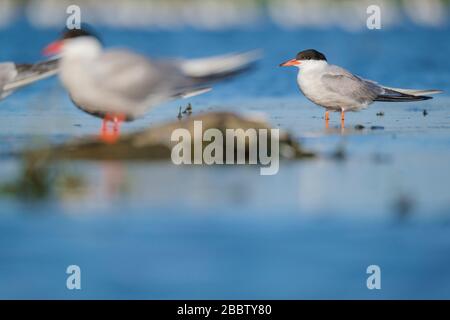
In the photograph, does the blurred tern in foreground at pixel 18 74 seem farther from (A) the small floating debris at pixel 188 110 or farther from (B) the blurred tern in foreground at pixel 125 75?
(A) the small floating debris at pixel 188 110

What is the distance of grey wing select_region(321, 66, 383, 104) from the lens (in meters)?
6.44

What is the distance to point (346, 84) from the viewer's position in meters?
6.45

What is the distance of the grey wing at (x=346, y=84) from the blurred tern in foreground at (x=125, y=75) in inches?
26.5

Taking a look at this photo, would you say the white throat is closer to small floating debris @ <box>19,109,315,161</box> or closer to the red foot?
the red foot

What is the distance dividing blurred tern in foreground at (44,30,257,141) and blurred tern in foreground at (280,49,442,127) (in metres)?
0.62

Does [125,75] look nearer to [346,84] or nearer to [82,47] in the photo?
[82,47]

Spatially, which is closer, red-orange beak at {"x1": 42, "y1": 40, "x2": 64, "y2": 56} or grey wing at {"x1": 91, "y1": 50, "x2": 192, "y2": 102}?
grey wing at {"x1": 91, "y1": 50, "x2": 192, "y2": 102}

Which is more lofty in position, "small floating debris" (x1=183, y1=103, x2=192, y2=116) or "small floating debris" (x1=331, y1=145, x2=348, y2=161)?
"small floating debris" (x1=183, y1=103, x2=192, y2=116)

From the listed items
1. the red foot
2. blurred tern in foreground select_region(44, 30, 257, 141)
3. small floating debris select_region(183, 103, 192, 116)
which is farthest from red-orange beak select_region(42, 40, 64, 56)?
small floating debris select_region(183, 103, 192, 116)

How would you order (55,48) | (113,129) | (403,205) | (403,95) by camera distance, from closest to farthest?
(403,205)
(55,48)
(113,129)
(403,95)

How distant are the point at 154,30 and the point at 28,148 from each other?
7.79ft

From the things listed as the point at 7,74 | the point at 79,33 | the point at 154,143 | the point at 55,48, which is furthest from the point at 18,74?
the point at 154,143

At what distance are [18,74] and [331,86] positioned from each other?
74.3 inches

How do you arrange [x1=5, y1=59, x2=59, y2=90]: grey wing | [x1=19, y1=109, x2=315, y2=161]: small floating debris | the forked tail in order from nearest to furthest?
[x1=19, y1=109, x2=315, y2=161]: small floating debris → [x1=5, y1=59, x2=59, y2=90]: grey wing → the forked tail
